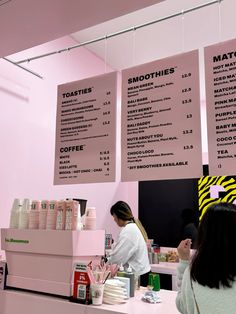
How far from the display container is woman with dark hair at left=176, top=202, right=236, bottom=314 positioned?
2.92 ft

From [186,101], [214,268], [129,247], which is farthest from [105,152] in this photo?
[129,247]

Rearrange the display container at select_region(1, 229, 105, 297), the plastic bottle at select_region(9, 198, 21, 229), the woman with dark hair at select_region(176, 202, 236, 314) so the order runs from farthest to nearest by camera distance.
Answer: the plastic bottle at select_region(9, 198, 21, 229), the display container at select_region(1, 229, 105, 297), the woman with dark hair at select_region(176, 202, 236, 314)

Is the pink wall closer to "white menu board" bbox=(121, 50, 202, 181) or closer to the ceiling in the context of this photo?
the ceiling

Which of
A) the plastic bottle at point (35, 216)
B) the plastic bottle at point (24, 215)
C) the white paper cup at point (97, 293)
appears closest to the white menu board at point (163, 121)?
the white paper cup at point (97, 293)

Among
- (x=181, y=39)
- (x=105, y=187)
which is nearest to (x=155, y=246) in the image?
(x=105, y=187)

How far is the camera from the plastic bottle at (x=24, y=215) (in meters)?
2.62

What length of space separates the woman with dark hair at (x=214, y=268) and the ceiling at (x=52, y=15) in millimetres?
1244

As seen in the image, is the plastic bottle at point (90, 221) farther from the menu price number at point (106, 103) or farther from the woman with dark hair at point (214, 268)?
the woman with dark hair at point (214, 268)

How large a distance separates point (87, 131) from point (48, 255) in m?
0.91

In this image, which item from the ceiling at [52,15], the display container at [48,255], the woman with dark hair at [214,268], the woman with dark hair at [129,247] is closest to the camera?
the woman with dark hair at [214,268]

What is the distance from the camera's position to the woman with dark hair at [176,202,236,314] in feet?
4.87

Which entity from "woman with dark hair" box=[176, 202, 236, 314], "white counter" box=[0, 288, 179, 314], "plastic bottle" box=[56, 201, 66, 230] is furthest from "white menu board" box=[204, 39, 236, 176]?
"plastic bottle" box=[56, 201, 66, 230]

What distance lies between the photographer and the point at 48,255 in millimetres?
2422

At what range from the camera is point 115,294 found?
7.26ft
